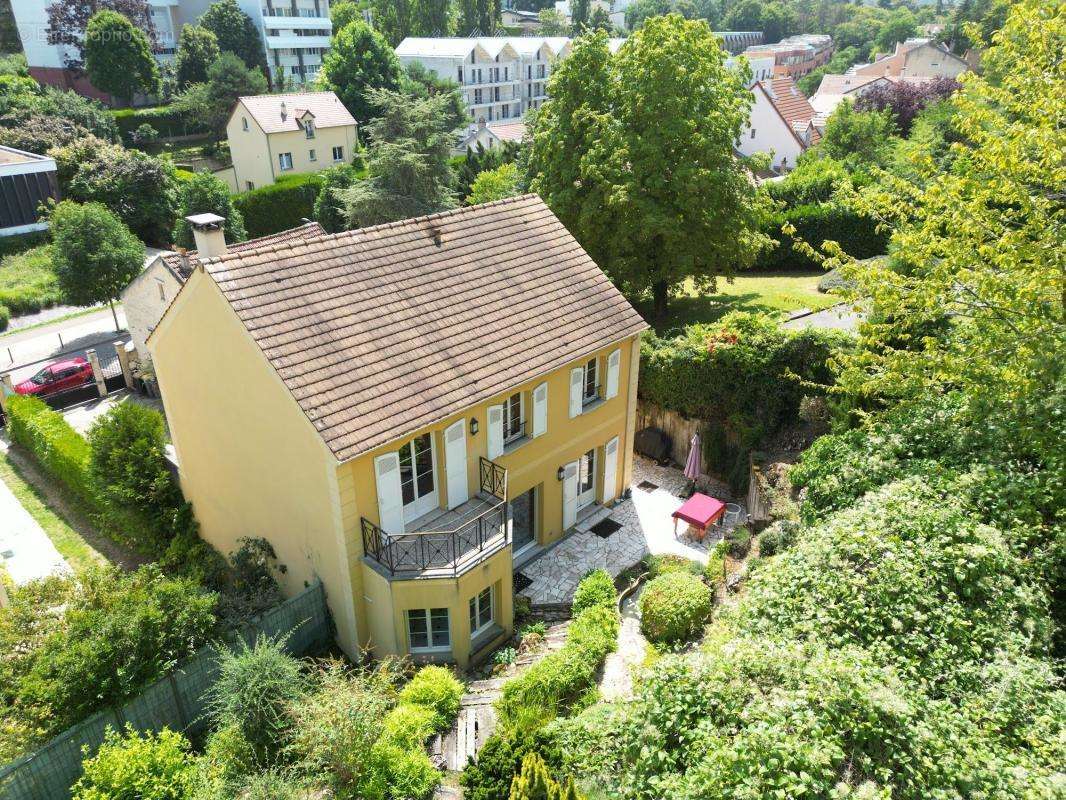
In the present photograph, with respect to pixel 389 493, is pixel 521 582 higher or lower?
lower

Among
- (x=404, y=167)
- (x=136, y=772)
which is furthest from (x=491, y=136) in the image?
(x=136, y=772)

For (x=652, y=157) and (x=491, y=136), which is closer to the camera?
(x=652, y=157)

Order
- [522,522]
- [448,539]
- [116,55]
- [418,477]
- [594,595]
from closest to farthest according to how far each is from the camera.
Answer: [448,539]
[418,477]
[594,595]
[522,522]
[116,55]

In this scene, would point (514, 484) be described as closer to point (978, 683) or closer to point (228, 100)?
point (978, 683)

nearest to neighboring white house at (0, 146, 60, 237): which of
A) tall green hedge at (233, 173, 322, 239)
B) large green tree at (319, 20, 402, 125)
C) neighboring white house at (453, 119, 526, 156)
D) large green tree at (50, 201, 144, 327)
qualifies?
tall green hedge at (233, 173, 322, 239)

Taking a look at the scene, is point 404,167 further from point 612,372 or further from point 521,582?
point 521,582

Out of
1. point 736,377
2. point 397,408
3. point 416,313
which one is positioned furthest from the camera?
point 736,377
